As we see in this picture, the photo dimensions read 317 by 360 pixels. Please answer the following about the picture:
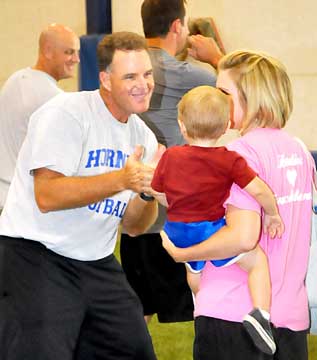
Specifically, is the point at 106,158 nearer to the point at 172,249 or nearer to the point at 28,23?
the point at 172,249

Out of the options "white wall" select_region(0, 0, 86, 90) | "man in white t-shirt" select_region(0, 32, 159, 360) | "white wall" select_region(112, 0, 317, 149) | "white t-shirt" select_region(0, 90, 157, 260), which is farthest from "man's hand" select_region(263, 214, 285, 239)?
"white wall" select_region(0, 0, 86, 90)

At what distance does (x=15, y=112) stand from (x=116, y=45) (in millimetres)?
1564

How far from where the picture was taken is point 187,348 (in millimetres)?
4203

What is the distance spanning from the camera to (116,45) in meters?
2.87

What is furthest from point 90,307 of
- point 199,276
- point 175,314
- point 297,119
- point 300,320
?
point 297,119

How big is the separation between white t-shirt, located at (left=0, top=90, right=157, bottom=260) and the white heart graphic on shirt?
0.76 m

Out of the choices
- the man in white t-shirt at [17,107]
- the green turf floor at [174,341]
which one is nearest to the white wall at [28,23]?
the man in white t-shirt at [17,107]

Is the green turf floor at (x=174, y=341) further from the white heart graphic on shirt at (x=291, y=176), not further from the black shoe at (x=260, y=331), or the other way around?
the white heart graphic on shirt at (x=291, y=176)

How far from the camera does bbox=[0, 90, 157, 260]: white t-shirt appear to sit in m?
2.65

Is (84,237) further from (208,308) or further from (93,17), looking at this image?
(93,17)

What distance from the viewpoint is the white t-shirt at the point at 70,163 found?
265cm

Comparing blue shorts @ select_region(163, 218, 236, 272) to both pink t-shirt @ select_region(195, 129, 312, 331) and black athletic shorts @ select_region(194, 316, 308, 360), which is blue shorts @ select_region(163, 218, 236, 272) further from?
black athletic shorts @ select_region(194, 316, 308, 360)

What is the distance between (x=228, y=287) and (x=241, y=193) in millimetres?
252

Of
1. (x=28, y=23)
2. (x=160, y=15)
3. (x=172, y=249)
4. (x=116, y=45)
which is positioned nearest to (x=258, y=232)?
(x=172, y=249)
